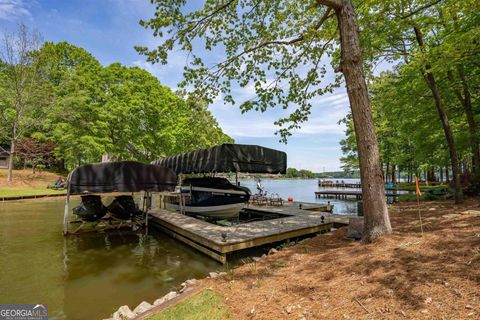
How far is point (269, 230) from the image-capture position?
28.1 feet

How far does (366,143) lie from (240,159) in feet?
16.6

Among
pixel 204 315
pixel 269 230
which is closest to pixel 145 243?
pixel 269 230

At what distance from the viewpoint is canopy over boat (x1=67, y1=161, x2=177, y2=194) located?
31.2 ft

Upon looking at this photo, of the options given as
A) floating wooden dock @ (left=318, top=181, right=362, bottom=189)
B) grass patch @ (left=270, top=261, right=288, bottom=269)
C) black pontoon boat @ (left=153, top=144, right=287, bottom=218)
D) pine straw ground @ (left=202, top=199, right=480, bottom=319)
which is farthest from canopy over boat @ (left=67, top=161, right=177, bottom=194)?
floating wooden dock @ (left=318, top=181, right=362, bottom=189)

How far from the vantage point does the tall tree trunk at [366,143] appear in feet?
17.2

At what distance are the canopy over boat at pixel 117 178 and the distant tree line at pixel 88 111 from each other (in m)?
15.5

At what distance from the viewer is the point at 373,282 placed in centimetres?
349

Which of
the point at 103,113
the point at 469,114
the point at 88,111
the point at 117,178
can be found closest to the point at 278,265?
the point at 117,178

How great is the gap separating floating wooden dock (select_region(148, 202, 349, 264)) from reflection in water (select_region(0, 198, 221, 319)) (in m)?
0.39

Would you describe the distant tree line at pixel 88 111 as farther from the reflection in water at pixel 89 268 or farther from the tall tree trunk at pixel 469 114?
the tall tree trunk at pixel 469 114

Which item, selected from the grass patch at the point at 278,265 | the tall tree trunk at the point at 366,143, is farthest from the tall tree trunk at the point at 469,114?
the grass patch at the point at 278,265

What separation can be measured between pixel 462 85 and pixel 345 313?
38.6ft

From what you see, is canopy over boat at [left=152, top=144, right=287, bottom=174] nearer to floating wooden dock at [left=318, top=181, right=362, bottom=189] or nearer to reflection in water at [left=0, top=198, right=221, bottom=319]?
reflection in water at [left=0, top=198, right=221, bottom=319]

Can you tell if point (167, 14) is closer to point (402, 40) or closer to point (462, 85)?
point (402, 40)
